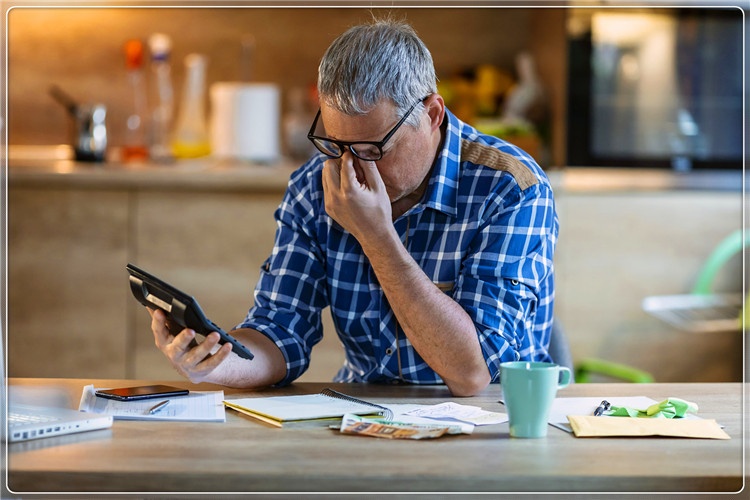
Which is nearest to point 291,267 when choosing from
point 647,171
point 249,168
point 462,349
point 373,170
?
point 373,170

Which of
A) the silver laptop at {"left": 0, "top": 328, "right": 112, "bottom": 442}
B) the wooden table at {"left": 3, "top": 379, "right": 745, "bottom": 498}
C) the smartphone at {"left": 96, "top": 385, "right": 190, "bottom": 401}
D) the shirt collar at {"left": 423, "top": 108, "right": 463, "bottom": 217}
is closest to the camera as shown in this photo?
the wooden table at {"left": 3, "top": 379, "right": 745, "bottom": 498}

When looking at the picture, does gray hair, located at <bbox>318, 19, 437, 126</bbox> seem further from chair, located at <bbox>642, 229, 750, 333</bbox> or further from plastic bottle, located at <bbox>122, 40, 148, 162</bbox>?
plastic bottle, located at <bbox>122, 40, 148, 162</bbox>

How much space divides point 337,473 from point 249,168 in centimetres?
211

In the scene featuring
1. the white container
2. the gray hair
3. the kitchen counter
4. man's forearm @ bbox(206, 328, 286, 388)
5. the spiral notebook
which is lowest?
the spiral notebook

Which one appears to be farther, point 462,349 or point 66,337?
point 66,337

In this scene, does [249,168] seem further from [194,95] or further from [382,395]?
[382,395]

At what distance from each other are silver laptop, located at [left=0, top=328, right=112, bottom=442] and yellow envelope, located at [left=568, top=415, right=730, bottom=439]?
0.60 m

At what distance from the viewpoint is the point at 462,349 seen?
4.48ft

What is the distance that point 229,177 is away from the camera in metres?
2.84

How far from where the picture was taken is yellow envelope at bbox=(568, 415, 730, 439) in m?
1.14

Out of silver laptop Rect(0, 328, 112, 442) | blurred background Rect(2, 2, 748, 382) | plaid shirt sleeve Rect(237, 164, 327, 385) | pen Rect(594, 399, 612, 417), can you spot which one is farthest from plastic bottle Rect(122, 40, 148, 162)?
pen Rect(594, 399, 612, 417)

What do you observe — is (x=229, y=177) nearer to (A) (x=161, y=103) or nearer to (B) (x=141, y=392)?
(A) (x=161, y=103)

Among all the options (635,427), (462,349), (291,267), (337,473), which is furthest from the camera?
(291,267)

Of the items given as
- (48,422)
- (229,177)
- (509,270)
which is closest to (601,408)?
(509,270)
